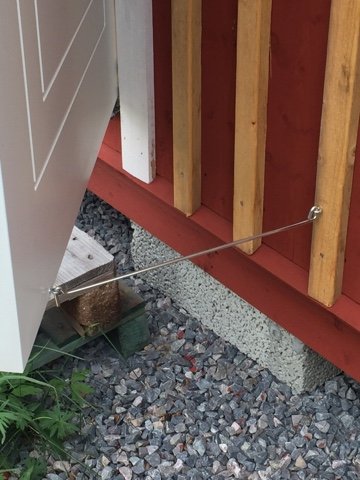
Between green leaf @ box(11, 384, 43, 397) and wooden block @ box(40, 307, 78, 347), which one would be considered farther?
wooden block @ box(40, 307, 78, 347)

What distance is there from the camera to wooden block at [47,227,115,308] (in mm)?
2852

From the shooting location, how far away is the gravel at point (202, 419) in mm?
2607

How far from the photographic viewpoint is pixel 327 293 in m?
2.45

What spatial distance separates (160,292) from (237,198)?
84cm

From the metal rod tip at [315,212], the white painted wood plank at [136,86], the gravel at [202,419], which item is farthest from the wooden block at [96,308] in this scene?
the metal rod tip at [315,212]

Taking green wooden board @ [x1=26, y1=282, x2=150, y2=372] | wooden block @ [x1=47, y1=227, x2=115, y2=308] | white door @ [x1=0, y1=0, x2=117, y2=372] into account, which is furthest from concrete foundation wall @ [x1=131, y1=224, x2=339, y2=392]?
white door @ [x1=0, y1=0, x2=117, y2=372]

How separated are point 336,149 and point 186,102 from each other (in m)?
0.59

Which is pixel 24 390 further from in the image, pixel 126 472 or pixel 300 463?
pixel 300 463

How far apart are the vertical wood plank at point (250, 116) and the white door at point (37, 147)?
43cm

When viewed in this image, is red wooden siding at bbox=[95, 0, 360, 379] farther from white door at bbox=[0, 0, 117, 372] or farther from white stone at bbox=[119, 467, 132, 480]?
white stone at bbox=[119, 467, 132, 480]

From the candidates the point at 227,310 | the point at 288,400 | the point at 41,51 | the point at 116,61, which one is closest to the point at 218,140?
the point at 116,61

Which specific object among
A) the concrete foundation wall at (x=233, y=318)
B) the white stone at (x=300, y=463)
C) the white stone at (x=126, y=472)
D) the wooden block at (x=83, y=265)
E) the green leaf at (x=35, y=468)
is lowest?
the white stone at (x=126, y=472)

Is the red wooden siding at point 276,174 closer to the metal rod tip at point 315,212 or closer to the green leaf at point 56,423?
the metal rod tip at point 315,212

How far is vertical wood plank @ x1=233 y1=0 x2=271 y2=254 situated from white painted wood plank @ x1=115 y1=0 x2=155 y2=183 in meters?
0.48
